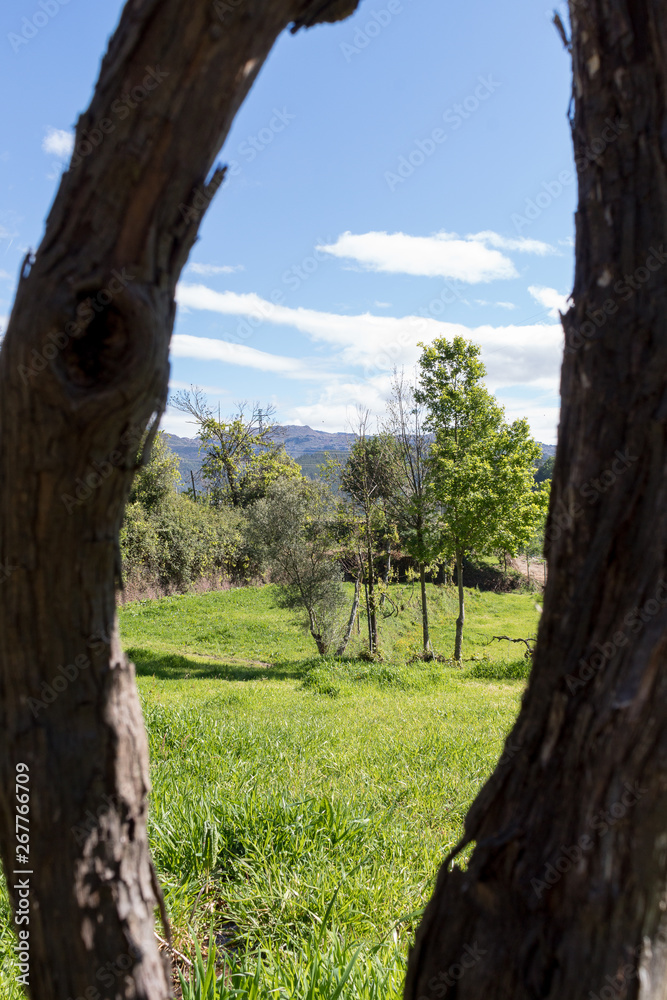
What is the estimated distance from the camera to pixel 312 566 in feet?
66.8

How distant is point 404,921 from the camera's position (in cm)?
313

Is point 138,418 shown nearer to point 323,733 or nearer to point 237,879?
point 237,879

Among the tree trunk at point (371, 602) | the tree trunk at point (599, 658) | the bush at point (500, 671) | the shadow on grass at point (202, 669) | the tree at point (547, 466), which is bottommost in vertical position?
the shadow on grass at point (202, 669)

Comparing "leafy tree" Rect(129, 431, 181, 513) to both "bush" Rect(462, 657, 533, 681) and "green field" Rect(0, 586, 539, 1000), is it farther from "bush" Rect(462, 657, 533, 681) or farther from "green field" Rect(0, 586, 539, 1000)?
"green field" Rect(0, 586, 539, 1000)

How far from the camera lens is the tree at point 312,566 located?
20344 millimetres

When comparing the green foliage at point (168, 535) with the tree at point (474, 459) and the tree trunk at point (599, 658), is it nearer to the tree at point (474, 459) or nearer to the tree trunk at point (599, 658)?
the tree at point (474, 459)

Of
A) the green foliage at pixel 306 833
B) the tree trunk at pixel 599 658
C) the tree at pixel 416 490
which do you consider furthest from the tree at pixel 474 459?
the tree trunk at pixel 599 658

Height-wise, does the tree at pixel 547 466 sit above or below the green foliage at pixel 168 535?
above

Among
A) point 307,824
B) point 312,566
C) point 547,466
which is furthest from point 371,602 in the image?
point 547,466

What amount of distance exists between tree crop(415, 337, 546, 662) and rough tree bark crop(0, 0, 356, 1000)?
1780 centimetres

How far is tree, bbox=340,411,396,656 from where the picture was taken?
20.0 meters

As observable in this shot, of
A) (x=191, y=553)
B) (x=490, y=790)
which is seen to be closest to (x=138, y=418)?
(x=490, y=790)

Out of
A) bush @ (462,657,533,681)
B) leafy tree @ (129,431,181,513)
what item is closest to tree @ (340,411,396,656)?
bush @ (462,657,533,681)

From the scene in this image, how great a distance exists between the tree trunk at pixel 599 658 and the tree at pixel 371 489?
18.3 metres
